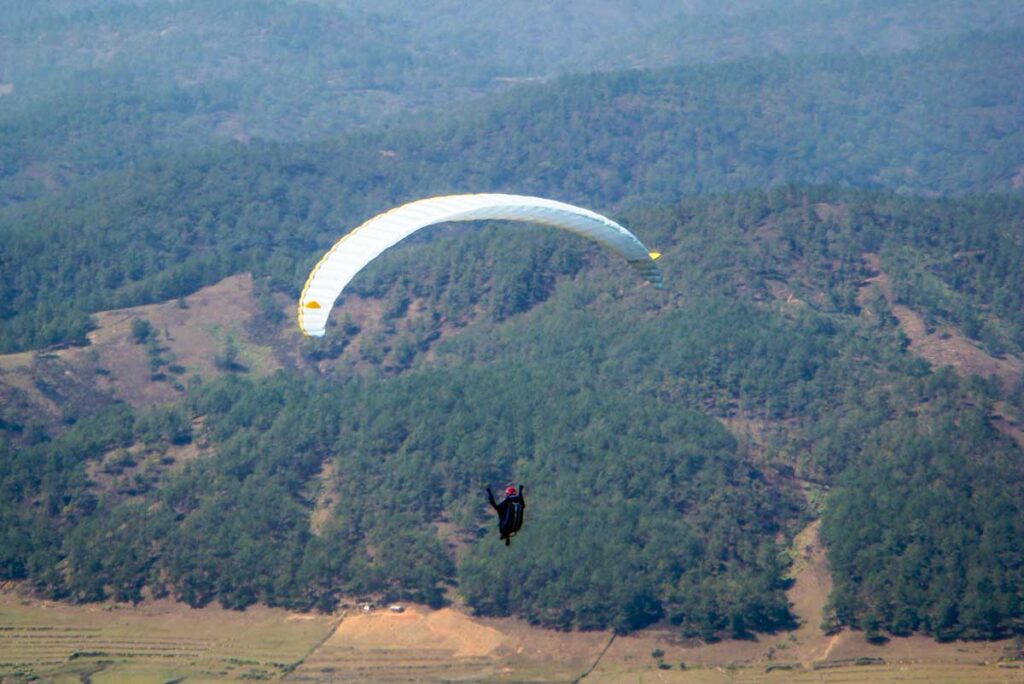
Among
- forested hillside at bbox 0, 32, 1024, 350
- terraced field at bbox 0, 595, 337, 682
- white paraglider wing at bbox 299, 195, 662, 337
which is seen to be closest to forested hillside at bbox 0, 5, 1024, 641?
forested hillside at bbox 0, 32, 1024, 350

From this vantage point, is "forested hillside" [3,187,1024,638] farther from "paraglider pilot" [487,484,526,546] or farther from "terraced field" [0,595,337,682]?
"paraglider pilot" [487,484,526,546]

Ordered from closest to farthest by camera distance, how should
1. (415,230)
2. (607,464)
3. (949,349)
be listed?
(415,230)
(607,464)
(949,349)

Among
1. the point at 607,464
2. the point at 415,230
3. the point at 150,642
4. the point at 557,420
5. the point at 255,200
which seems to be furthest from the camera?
the point at 255,200

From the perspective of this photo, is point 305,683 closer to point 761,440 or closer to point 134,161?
point 761,440

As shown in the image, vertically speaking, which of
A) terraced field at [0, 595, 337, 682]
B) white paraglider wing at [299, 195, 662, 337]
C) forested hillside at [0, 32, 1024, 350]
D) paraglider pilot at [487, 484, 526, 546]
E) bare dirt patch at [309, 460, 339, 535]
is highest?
forested hillside at [0, 32, 1024, 350]

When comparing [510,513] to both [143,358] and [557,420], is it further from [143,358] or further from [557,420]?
[143,358]

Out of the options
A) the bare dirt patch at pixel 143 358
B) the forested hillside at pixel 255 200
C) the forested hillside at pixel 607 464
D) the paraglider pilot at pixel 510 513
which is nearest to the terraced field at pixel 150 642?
the forested hillside at pixel 607 464

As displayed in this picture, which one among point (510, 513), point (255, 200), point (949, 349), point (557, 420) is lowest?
point (557, 420)

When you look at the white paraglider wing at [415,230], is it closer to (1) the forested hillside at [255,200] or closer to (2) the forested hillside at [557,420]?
(2) the forested hillside at [557,420]

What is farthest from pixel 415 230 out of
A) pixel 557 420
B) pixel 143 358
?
pixel 143 358
